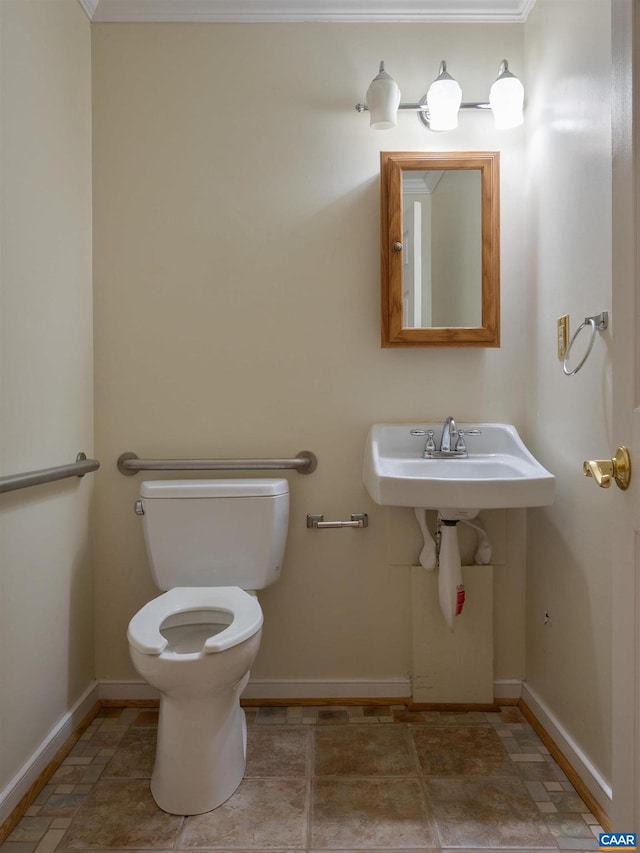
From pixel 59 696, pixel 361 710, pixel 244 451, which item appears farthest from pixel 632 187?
pixel 59 696

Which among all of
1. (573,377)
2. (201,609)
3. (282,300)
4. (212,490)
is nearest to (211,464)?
(212,490)

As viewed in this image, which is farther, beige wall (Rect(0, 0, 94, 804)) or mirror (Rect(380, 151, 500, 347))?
mirror (Rect(380, 151, 500, 347))

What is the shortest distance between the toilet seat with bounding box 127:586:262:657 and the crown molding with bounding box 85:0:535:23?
184 centimetres

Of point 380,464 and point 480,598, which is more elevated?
point 380,464

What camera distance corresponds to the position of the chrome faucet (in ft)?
6.43

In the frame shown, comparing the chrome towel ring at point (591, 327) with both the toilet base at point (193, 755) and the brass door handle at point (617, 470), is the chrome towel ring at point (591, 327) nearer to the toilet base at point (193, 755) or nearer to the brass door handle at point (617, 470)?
the brass door handle at point (617, 470)

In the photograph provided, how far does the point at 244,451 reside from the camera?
205cm

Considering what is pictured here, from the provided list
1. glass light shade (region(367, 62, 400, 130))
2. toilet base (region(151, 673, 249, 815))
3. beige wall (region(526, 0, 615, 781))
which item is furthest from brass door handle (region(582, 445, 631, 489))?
glass light shade (region(367, 62, 400, 130))

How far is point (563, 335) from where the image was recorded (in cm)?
171

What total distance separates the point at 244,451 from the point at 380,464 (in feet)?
1.57

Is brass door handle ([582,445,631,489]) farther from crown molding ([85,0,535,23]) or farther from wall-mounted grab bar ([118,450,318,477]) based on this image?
crown molding ([85,0,535,23])

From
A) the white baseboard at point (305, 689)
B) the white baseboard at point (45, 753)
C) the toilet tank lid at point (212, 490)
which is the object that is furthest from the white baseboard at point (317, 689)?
the toilet tank lid at point (212, 490)

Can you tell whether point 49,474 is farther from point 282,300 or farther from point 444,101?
point 444,101

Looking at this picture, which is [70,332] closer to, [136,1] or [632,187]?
[136,1]
